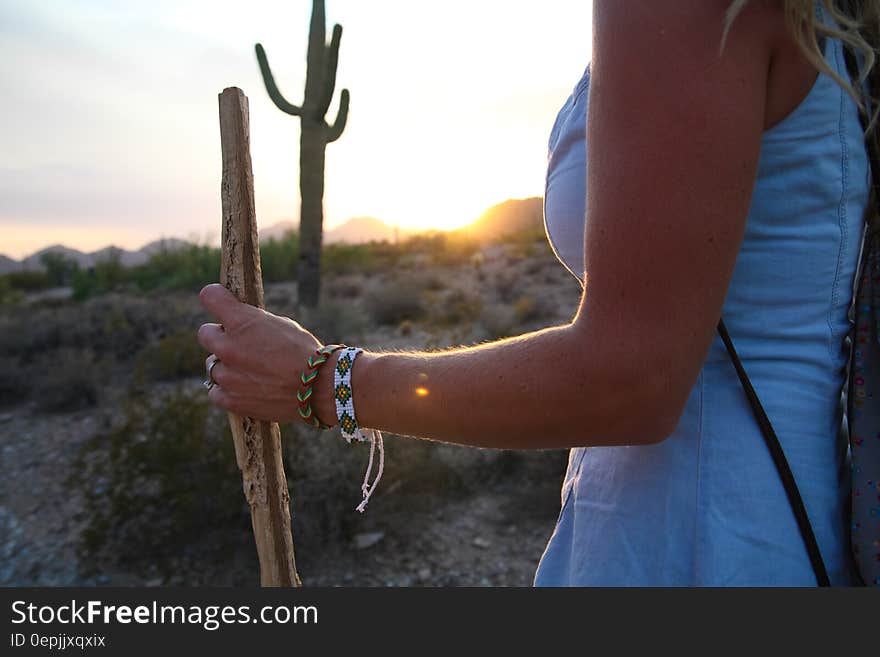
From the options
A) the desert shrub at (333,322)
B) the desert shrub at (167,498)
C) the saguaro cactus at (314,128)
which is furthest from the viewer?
the desert shrub at (333,322)

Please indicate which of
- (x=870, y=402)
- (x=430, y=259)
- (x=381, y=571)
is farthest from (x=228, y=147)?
(x=430, y=259)

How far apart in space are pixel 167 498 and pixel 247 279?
398cm

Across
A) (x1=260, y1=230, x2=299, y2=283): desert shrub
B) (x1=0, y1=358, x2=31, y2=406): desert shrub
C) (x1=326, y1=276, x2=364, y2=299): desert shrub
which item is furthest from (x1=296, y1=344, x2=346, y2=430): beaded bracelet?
(x1=260, y1=230, x2=299, y2=283): desert shrub

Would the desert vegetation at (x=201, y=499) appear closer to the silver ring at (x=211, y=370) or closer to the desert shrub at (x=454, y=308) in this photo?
the silver ring at (x=211, y=370)

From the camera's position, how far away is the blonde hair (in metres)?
0.78

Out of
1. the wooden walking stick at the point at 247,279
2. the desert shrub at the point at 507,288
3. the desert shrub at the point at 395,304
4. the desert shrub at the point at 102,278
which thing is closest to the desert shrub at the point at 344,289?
the desert shrub at the point at 395,304

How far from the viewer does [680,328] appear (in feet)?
2.71

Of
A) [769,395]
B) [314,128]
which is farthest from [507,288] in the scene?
[769,395]

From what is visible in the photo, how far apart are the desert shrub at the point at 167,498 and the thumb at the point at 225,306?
145 inches

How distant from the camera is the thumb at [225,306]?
3.90ft

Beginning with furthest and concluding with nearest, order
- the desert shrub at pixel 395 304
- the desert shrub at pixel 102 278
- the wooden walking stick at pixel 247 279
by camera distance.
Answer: the desert shrub at pixel 102 278 < the desert shrub at pixel 395 304 < the wooden walking stick at pixel 247 279

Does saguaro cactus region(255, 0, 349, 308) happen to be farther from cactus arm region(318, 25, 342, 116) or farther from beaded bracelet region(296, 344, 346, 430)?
beaded bracelet region(296, 344, 346, 430)

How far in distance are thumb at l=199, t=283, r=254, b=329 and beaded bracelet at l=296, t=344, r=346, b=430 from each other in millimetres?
179

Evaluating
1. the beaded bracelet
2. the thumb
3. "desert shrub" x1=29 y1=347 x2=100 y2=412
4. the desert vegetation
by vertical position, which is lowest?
the desert vegetation
